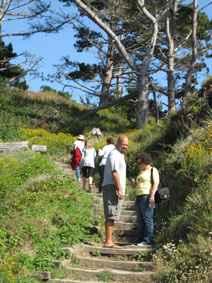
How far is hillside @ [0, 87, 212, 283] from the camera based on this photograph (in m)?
6.46

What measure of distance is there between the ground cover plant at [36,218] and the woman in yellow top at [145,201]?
1.07 metres

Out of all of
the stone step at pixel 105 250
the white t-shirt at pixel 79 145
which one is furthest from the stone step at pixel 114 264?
the white t-shirt at pixel 79 145

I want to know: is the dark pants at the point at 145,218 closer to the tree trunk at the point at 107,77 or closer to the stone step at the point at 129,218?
the stone step at the point at 129,218

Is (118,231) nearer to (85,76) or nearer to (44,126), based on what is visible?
(44,126)

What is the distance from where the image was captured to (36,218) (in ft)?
28.0

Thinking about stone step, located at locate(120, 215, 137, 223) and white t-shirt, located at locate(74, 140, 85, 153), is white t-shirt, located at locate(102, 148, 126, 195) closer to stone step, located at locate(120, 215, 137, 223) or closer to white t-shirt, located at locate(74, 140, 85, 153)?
stone step, located at locate(120, 215, 137, 223)

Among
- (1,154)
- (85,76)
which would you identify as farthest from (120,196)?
(85,76)

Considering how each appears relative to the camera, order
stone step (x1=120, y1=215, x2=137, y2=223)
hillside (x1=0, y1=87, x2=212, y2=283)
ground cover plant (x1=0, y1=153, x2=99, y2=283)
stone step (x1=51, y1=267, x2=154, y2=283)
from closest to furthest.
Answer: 1. hillside (x1=0, y1=87, x2=212, y2=283)
2. stone step (x1=51, y1=267, x2=154, y2=283)
3. ground cover plant (x1=0, y1=153, x2=99, y2=283)
4. stone step (x1=120, y1=215, x2=137, y2=223)

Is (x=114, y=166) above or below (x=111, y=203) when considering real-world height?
above

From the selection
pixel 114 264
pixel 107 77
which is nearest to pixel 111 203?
pixel 114 264

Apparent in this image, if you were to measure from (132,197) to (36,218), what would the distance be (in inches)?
142

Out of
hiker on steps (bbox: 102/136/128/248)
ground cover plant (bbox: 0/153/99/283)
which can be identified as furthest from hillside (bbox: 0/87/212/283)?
hiker on steps (bbox: 102/136/128/248)

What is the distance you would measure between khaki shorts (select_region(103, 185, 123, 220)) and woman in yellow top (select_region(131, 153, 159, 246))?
43 cm

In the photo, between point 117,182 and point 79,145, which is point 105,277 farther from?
point 79,145
